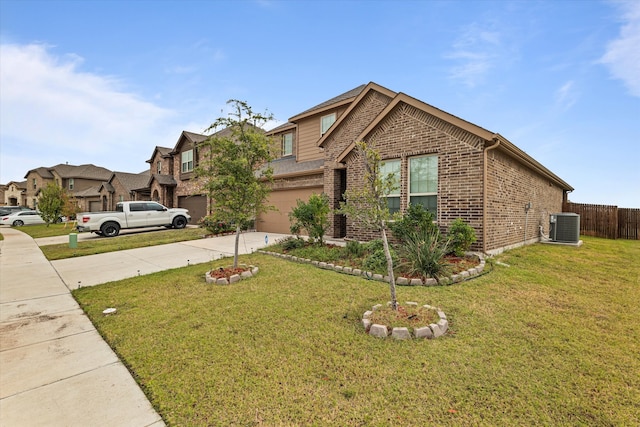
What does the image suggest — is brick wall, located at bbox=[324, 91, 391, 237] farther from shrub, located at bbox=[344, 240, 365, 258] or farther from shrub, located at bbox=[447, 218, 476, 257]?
shrub, located at bbox=[447, 218, 476, 257]

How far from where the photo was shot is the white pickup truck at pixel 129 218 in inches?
600

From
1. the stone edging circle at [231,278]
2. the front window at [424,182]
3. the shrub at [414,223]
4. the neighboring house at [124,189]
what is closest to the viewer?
the stone edging circle at [231,278]

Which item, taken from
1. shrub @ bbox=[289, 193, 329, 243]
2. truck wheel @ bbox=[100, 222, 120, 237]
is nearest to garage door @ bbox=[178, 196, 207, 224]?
truck wheel @ bbox=[100, 222, 120, 237]

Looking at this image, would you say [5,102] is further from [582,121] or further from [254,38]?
[582,121]

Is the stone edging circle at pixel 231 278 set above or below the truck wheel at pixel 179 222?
below

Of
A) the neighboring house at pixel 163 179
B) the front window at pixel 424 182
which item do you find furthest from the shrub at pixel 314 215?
the neighboring house at pixel 163 179

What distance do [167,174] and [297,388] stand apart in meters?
26.4

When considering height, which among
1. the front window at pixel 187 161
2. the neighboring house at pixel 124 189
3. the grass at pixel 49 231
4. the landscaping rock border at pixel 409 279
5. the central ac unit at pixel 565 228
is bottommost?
the grass at pixel 49 231

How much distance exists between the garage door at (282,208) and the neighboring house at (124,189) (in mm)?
17942

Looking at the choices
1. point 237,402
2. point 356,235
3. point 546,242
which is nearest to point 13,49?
point 356,235

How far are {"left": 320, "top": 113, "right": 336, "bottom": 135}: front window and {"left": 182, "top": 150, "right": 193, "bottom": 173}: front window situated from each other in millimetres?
13190

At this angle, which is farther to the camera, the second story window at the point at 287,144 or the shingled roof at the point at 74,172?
the shingled roof at the point at 74,172

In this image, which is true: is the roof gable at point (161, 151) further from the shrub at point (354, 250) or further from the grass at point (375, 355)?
the shrub at point (354, 250)

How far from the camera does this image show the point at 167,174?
24594mm
